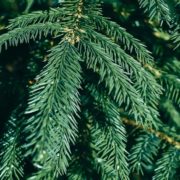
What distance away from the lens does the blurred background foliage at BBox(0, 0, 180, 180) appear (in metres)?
0.99

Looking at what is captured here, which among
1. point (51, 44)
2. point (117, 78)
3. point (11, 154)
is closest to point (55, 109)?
point (117, 78)

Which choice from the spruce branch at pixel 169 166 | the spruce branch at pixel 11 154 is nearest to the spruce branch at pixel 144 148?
the spruce branch at pixel 169 166

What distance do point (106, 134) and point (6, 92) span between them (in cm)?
38

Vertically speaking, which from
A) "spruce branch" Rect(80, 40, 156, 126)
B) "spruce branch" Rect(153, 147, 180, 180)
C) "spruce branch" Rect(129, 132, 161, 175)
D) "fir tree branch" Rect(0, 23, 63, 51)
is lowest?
"spruce branch" Rect(153, 147, 180, 180)

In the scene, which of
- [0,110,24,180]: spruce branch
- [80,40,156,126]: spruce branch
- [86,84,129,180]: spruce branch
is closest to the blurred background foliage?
[0,110,24,180]: spruce branch

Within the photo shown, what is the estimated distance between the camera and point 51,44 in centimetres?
98

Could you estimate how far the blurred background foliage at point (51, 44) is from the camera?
0.99 metres

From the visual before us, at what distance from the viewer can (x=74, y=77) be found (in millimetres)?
604

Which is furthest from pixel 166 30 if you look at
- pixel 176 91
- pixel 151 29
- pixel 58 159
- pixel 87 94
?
pixel 58 159

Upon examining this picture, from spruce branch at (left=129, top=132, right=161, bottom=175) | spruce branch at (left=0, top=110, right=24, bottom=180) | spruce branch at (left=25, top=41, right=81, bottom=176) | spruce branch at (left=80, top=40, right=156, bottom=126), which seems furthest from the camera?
spruce branch at (left=129, top=132, right=161, bottom=175)

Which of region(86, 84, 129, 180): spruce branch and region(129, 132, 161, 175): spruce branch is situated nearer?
region(86, 84, 129, 180): spruce branch

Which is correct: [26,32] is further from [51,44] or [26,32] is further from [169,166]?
[169,166]

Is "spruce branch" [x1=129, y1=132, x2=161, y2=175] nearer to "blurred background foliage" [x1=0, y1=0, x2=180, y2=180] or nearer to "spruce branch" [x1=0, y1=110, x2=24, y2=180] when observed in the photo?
"blurred background foliage" [x1=0, y1=0, x2=180, y2=180]

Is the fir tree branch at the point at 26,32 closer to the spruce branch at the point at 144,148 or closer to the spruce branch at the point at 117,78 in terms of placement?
the spruce branch at the point at 117,78
